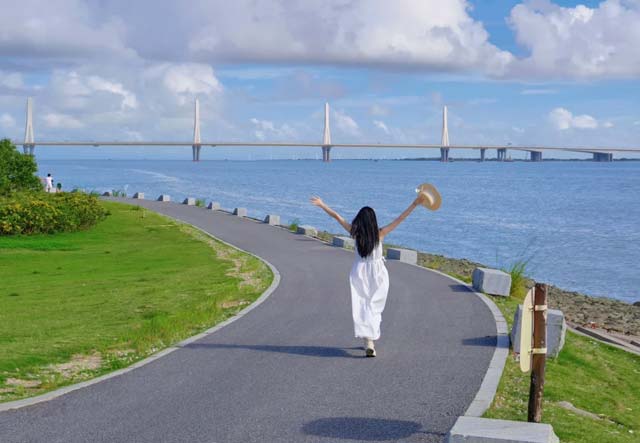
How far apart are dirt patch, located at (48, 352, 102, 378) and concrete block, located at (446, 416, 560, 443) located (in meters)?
4.84

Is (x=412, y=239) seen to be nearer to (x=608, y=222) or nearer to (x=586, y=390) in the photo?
(x=608, y=222)

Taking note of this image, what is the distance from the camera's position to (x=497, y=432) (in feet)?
19.7

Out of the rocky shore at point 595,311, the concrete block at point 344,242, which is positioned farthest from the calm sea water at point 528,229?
the concrete block at point 344,242

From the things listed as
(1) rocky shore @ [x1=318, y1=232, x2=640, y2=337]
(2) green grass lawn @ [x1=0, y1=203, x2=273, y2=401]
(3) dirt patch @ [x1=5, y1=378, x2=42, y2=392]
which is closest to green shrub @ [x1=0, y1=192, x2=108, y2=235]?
(2) green grass lawn @ [x1=0, y1=203, x2=273, y2=401]

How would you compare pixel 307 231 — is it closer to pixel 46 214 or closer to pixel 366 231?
pixel 46 214

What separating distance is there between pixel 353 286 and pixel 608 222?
4856 centimetres

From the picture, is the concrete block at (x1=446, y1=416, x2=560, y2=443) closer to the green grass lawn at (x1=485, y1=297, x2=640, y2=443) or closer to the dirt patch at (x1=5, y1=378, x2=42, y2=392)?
the green grass lawn at (x1=485, y1=297, x2=640, y2=443)

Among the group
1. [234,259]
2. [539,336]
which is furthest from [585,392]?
[234,259]

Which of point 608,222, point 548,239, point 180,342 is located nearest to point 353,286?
point 180,342

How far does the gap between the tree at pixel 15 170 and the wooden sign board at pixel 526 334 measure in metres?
28.2

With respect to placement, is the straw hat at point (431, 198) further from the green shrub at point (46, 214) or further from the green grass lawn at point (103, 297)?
the green shrub at point (46, 214)

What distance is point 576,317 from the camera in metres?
19.3

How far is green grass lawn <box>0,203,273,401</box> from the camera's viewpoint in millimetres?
9938

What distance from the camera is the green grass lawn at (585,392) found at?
7.73 m
